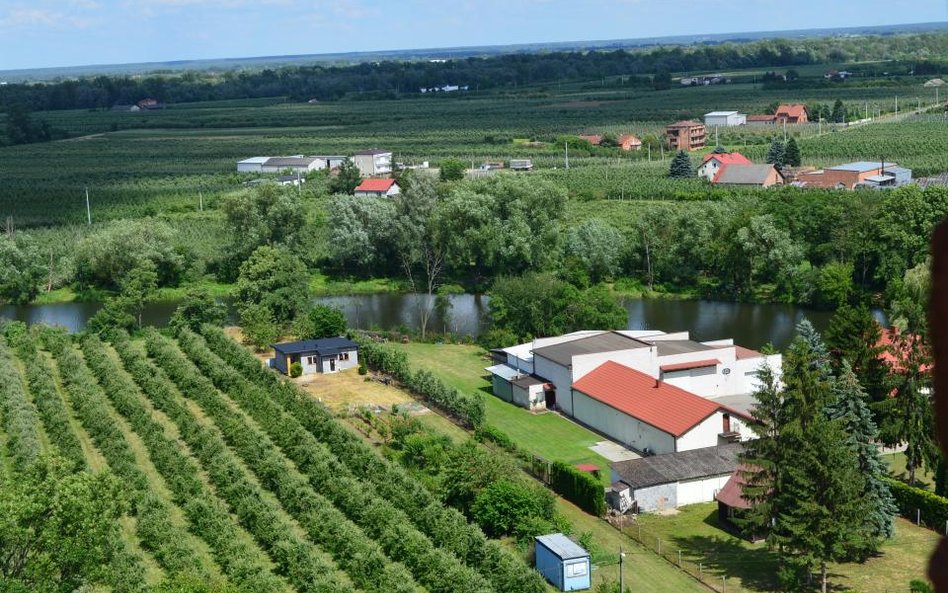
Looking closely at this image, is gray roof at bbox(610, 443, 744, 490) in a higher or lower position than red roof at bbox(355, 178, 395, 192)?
lower

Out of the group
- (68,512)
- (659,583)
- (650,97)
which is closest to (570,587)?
(659,583)

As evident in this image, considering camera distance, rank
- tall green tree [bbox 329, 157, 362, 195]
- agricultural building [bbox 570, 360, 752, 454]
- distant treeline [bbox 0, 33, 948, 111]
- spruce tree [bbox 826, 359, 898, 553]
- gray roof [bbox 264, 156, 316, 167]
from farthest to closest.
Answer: distant treeline [bbox 0, 33, 948, 111]
gray roof [bbox 264, 156, 316, 167]
tall green tree [bbox 329, 157, 362, 195]
agricultural building [bbox 570, 360, 752, 454]
spruce tree [bbox 826, 359, 898, 553]

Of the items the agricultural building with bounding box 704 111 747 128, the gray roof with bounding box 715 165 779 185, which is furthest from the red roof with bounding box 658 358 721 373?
the agricultural building with bounding box 704 111 747 128

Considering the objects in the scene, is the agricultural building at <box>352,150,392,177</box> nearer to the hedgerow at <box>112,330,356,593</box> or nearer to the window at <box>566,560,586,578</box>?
the hedgerow at <box>112,330,356,593</box>

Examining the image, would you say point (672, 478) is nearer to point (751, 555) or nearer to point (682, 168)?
point (751, 555)

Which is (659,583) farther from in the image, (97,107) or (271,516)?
(97,107)

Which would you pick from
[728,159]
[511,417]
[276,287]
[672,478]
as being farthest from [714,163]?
[672,478]

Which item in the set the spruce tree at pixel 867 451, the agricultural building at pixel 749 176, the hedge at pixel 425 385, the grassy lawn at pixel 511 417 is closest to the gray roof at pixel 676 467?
the grassy lawn at pixel 511 417
